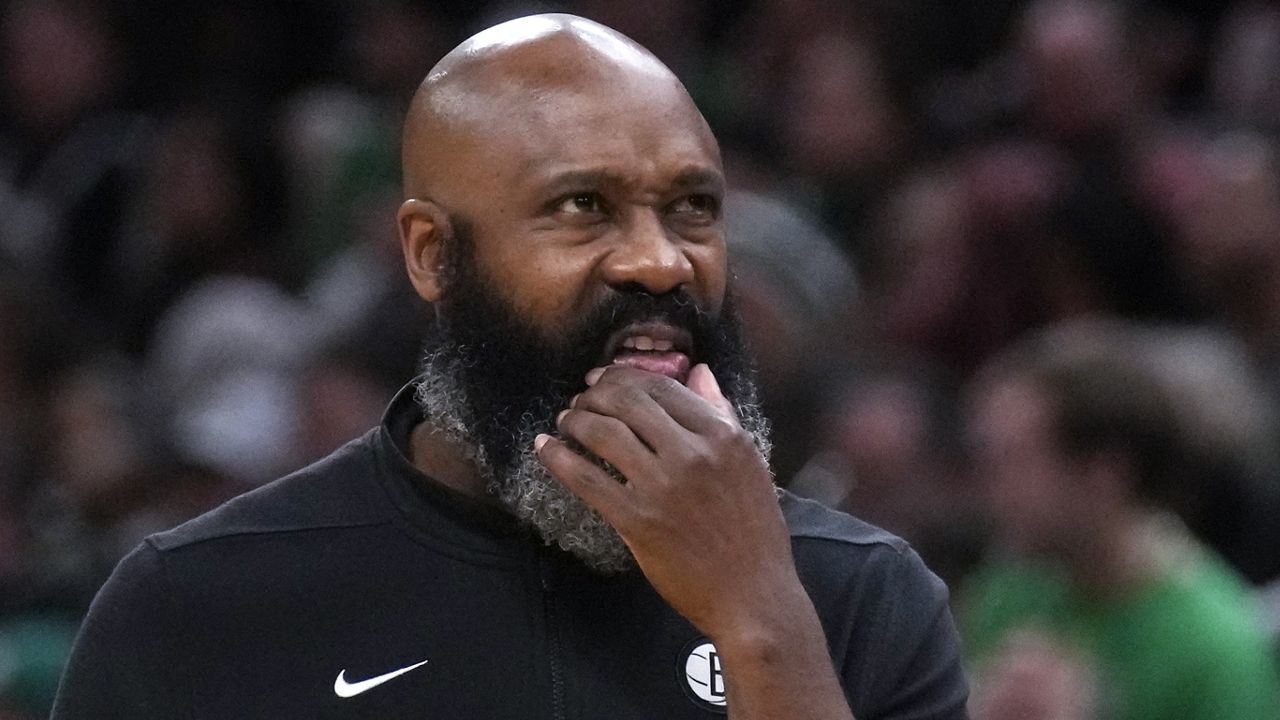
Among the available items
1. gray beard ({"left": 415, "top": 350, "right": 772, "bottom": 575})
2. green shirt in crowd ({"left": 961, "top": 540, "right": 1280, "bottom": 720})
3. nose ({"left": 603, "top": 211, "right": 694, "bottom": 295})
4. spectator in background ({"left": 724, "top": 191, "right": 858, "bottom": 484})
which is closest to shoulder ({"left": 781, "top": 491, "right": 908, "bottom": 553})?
gray beard ({"left": 415, "top": 350, "right": 772, "bottom": 575})

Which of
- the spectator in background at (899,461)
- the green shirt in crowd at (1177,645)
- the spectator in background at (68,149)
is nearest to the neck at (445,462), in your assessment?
the green shirt in crowd at (1177,645)

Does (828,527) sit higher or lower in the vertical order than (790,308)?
higher

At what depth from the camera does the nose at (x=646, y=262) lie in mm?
2604

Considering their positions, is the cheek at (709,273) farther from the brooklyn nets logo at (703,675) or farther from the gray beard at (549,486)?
the brooklyn nets logo at (703,675)

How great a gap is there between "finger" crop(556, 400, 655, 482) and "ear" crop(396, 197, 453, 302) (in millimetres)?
372

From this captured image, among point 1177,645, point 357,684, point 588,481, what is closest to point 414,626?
point 357,684

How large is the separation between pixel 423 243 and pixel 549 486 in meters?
0.39

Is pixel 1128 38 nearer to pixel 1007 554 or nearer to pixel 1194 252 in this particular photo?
pixel 1194 252

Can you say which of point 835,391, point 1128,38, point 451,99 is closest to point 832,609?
point 451,99

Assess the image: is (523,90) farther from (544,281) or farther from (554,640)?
(554,640)

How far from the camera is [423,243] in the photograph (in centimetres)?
283

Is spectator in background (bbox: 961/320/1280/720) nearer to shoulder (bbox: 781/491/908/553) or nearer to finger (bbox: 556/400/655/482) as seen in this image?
shoulder (bbox: 781/491/908/553)

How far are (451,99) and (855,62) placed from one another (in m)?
5.07

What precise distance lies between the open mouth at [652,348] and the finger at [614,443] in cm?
11
